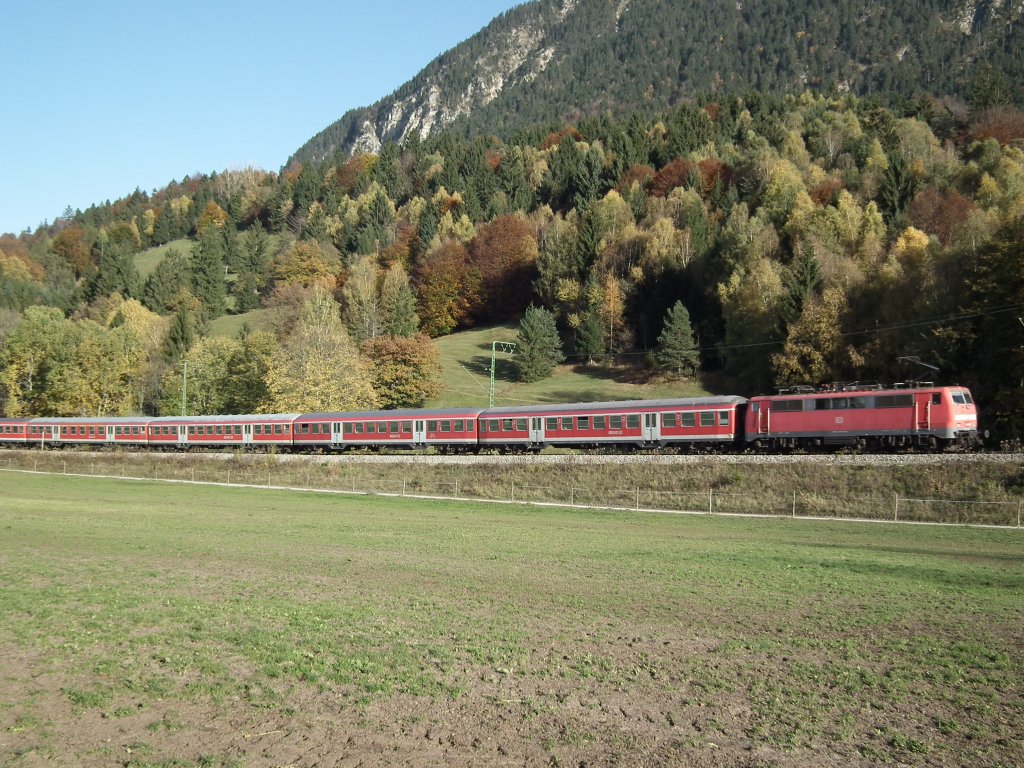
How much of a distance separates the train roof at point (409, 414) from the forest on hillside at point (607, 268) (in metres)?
11.1

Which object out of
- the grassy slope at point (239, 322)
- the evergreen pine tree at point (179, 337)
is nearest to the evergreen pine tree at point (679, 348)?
the grassy slope at point (239, 322)

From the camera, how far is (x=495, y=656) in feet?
33.7

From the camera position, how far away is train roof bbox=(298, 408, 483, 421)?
2053 inches

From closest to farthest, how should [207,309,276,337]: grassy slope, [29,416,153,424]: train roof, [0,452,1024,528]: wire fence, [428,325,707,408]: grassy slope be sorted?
[0,452,1024,528]: wire fence
[29,416,153,424]: train roof
[428,325,707,408]: grassy slope
[207,309,276,337]: grassy slope

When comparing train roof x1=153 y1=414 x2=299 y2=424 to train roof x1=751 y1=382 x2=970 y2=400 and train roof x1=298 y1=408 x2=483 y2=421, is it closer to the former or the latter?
train roof x1=298 y1=408 x2=483 y2=421

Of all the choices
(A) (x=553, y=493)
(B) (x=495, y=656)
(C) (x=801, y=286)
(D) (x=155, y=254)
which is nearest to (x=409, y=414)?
(A) (x=553, y=493)

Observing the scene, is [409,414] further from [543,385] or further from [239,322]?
[239,322]

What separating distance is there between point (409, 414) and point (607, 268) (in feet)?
191

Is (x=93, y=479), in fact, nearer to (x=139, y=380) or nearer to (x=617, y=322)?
(x=139, y=380)

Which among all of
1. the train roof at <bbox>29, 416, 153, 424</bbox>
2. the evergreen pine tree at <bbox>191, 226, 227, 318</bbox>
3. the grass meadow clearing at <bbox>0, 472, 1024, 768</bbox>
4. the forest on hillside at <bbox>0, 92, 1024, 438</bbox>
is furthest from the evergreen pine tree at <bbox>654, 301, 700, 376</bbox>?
the evergreen pine tree at <bbox>191, 226, 227, 318</bbox>

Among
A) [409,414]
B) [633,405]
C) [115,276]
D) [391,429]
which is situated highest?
[115,276]

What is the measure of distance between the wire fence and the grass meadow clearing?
35.6ft

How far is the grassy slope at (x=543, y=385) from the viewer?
263 ft

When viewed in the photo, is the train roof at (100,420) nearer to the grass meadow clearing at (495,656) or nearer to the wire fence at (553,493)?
the wire fence at (553,493)
